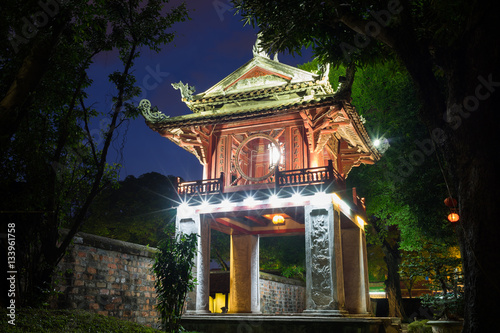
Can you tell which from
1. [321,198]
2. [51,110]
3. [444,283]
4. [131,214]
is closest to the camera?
[51,110]

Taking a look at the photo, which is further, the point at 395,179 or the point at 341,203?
the point at 395,179

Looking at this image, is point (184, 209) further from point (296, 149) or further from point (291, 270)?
point (291, 270)

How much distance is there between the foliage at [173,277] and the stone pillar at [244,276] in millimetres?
7853

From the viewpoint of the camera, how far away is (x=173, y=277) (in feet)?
25.5

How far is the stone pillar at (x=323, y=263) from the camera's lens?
11.0m

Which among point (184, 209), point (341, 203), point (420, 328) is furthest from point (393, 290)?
point (184, 209)

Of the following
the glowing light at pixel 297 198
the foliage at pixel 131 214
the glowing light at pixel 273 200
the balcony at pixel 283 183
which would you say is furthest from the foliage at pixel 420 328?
the foliage at pixel 131 214

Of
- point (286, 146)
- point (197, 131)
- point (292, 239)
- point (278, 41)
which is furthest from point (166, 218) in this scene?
point (278, 41)

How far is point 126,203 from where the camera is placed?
23797mm

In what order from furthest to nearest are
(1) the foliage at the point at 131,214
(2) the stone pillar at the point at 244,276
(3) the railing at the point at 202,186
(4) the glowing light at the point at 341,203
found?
1. (1) the foliage at the point at 131,214
2. (2) the stone pillar at the point at 244,276
3. (3) the railing at the point at 202,186
4. (4) the glowing light at the point at 341,203

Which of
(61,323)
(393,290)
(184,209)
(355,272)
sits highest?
(184,209)

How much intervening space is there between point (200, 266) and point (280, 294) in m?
8.78

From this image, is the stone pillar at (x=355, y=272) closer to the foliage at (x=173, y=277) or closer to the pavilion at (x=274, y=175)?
the pavilion at (x=274, y=175)

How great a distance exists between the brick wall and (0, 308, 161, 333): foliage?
3419 millimetres
